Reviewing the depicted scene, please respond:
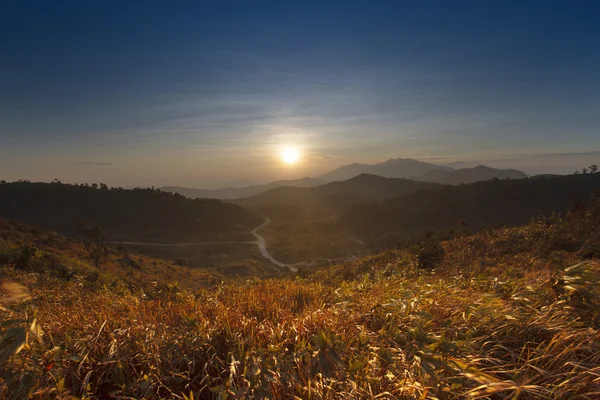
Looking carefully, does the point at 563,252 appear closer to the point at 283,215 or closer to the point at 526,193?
the point at 526,193

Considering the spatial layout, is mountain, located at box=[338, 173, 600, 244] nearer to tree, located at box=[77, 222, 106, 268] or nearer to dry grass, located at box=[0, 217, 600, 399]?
tree, located at box=[77, 222, 106, 268]

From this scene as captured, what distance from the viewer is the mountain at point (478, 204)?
68.3 meters

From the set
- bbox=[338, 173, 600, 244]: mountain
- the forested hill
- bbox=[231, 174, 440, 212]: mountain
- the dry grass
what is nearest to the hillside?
the dry grass

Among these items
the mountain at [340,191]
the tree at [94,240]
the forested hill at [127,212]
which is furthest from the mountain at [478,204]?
the mountain at [340,191]

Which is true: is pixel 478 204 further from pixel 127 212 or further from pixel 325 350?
pixel 127 212

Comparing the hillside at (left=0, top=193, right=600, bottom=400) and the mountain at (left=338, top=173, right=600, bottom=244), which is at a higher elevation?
the hillside at (left=0, top=193, right=600, bottom=400)

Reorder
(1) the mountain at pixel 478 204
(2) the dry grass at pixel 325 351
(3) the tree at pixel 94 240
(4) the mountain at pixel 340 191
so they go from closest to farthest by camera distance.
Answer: (2) the dry grass at pixel 325 351 → (3) the tree at pixel 94 240 → (1) the mountain at pixel 478 204 → (4) the mountain at pixel 340 191

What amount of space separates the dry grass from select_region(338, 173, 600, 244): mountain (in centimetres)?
6850

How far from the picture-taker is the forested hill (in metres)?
75.9

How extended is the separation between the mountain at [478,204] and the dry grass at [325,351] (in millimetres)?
68504

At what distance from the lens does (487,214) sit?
70.2 meters

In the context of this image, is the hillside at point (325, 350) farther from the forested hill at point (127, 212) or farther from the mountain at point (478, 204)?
the forested hill at point (127, 212)

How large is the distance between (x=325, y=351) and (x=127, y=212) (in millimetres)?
96142

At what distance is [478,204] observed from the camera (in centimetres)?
7500
